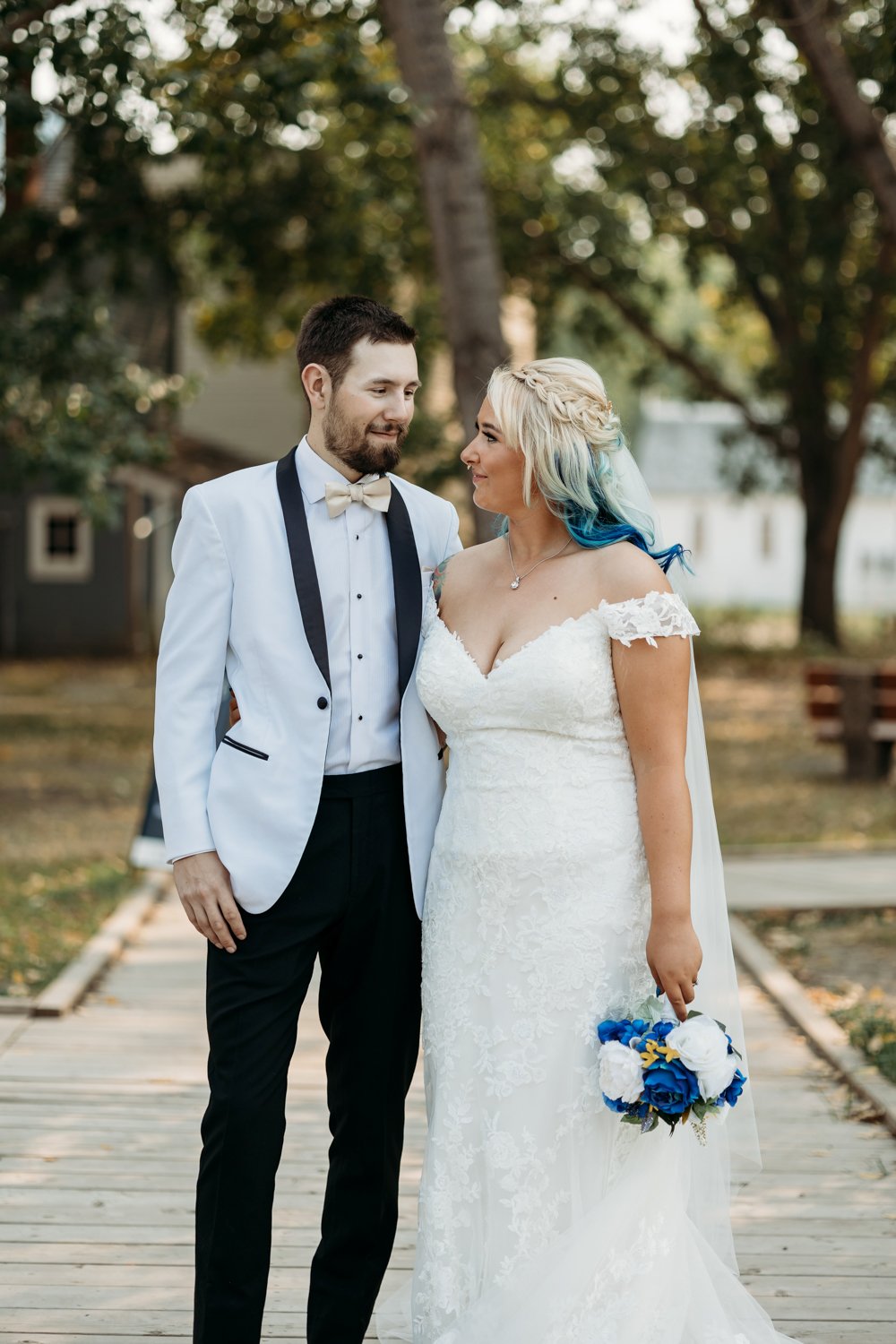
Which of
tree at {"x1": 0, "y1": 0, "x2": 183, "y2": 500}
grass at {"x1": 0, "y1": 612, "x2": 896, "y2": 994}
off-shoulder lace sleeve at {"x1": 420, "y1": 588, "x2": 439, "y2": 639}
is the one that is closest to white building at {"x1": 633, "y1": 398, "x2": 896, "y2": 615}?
grass at {"x1": 0, "y1": 612, "x2": 896, "y2": 994}

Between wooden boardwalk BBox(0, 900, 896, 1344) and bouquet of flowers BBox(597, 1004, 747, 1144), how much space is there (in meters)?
0.94

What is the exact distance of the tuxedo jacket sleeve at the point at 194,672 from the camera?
10.8ft

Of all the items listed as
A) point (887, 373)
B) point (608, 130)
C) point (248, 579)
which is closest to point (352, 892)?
point (248, 579)

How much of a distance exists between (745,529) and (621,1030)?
59822 millimetres

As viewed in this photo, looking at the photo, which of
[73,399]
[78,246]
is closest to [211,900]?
[73,399]

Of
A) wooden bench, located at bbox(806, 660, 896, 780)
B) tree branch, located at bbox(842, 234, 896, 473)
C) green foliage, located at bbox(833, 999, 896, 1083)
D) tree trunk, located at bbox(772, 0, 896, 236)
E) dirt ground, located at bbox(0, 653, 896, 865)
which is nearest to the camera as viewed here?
green foliage, located at bbox(833, 999, 896, 1083)

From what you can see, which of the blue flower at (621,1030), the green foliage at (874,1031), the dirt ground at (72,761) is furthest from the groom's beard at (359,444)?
the dirt ground at (72,761)

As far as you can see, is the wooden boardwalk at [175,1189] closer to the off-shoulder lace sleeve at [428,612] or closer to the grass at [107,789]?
the grass at [107,789]

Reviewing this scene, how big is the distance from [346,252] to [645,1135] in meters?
17.8

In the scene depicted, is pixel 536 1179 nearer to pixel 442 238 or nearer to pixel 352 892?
pixel 352 892

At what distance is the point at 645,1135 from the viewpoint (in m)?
3.37

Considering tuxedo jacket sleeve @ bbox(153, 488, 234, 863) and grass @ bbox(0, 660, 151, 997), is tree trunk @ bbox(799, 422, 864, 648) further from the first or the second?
tuxedo jacket sleeve @ bbox(153, 488, 234, 863)

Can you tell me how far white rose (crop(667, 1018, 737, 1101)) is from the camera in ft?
10.5

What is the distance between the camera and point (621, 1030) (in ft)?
10.8
